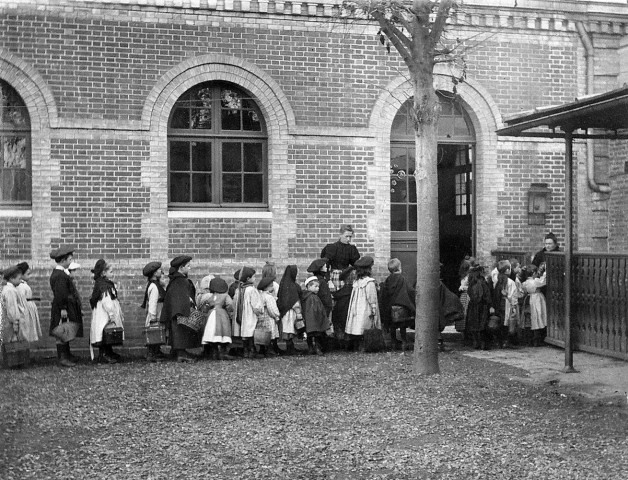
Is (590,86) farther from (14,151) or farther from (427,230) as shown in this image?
(14,151)

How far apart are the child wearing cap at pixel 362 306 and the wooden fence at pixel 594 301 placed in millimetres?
2514

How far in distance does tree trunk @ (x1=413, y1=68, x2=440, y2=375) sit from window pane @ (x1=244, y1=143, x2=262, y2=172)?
4.81 m

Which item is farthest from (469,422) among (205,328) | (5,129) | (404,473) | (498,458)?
(5,129)

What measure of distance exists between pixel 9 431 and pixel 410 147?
972cm

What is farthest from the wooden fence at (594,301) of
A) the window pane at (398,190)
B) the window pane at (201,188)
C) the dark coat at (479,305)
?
the window pane at (201,188)

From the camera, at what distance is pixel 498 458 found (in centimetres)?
657

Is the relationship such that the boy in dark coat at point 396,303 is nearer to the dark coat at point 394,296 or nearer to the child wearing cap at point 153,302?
Answer: the dark coat at point 394,296

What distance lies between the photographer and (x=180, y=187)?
14648mm

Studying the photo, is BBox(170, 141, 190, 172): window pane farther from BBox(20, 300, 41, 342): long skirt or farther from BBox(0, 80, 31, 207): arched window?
BBox(20, 300, 41, 342): long skirt

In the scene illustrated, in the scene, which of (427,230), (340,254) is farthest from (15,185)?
(427,230)

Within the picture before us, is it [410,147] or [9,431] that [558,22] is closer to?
[410,147]

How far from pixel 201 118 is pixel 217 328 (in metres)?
4.21

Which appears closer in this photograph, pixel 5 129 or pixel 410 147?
pixel 5 129

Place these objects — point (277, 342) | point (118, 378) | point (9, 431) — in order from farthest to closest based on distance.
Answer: point (277, 342) < point (118, 378) < point (9, 431)
